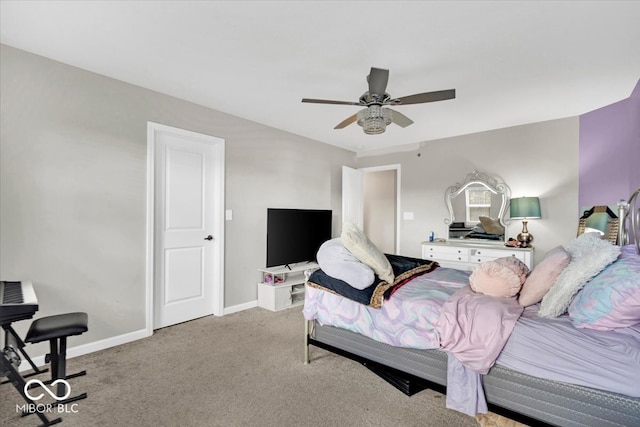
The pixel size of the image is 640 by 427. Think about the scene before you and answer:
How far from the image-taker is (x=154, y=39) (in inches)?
85.6

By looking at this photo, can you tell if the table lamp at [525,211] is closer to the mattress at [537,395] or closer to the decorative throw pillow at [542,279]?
the decorative throw pillow at [542,279]

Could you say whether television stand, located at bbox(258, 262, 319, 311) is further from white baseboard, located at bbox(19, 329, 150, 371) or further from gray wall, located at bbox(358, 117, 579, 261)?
gray wall, located at bbox(358, 117, 579, 261)

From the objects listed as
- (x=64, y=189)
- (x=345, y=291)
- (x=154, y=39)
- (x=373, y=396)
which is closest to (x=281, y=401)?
(x=373, y=396)

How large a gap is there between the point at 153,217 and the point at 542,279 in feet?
10.9

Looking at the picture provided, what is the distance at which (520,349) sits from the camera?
151 cm

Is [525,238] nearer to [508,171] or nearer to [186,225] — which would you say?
[508,171]

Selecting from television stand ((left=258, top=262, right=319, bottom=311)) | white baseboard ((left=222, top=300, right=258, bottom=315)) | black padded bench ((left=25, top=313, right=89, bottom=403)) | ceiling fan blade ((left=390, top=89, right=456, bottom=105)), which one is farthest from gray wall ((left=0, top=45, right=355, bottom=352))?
ceiling fan blade ((left=390, top=89, right=456, bottom=105))

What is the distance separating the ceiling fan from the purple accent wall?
7.37 feet

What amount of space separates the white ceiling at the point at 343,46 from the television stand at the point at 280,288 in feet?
7.14

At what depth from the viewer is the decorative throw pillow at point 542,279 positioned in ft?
5.69

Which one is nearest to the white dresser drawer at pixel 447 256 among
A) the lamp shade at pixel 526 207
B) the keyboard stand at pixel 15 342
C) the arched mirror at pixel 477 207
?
the arched mirror at pixel 477 207

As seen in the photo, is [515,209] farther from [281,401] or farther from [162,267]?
[162,267]

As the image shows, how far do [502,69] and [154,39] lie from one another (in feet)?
9.17

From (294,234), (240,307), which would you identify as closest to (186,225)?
(240,307)
